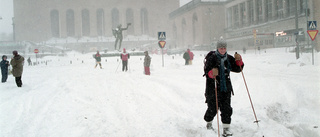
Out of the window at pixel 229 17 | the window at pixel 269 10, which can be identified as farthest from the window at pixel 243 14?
the window at pixel 269 10

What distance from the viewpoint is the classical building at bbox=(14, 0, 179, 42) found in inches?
2500

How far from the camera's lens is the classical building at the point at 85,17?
63.5 meters

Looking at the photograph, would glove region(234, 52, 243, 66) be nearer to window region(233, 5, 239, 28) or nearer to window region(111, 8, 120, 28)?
window region(233, 5, 239, 28)

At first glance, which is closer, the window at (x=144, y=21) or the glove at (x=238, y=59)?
the glove at (x=238, y=59)

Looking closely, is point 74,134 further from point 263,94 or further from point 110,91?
point 263,94

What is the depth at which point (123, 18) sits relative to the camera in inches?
2771

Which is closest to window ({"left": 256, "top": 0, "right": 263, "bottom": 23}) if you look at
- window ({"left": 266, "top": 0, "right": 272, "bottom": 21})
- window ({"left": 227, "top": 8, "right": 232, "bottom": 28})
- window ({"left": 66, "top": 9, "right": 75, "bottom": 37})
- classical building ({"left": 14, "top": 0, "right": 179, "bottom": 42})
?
window ({"left": 266, "top": 0, "right": 272, "bottom": 21})

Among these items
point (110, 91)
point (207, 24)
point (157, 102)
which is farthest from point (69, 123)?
point (207, 24)

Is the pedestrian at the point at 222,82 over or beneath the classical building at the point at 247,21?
beneath

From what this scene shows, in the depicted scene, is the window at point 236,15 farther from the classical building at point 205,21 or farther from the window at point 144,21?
the window at point 144,21

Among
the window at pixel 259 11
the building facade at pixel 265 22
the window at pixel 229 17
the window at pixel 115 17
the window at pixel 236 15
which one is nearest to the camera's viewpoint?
the building facade at pixel 265 22

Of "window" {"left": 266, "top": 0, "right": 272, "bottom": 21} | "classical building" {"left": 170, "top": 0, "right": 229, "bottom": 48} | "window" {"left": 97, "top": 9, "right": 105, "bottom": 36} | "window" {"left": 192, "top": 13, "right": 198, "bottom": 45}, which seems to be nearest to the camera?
"window" {"left": 266, "top": 0, "right": 272, "bottom": 21}

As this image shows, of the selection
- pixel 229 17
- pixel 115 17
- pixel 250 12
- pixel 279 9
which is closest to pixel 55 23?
pixel 115 17

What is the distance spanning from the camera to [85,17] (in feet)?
232
